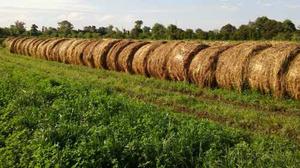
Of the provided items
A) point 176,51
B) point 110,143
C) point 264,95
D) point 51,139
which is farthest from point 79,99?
point 176,51

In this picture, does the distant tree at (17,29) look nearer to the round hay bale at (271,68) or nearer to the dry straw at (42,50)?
the dry straw at (42,50)

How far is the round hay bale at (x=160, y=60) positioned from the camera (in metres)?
20.4

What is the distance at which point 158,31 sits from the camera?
5047 cm

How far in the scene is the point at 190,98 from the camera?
49.1 ft

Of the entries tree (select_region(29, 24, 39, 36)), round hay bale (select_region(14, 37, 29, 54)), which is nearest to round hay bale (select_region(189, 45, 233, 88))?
round hay bale (select_region(14, 37, 29, 54))

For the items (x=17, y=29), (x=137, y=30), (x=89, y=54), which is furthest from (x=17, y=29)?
(x=89, y=54)

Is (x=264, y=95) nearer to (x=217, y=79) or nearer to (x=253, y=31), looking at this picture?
(x=217, y=79)

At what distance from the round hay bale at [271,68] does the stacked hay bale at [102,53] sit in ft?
40.0

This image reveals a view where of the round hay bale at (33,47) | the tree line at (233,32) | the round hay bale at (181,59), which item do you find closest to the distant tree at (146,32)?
the tree line at (233,32)

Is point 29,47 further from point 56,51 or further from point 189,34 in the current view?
point 189,34

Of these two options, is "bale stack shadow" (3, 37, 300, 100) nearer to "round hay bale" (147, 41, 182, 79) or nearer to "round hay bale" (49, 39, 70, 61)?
"round hay bale" (147, 41, 182, 79)

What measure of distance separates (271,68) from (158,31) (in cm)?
3592

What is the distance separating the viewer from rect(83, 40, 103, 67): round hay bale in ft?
94.6

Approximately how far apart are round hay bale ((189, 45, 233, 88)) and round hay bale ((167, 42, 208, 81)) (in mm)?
385
